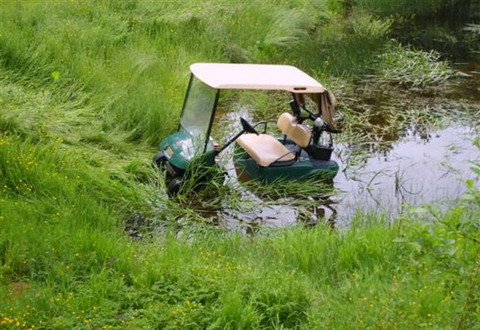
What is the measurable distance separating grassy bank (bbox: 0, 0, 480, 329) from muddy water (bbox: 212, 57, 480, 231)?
1.13 ft

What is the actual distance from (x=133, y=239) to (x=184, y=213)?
709 millimetres

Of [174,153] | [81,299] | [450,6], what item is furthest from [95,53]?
[450,6]

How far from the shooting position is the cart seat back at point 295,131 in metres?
7.67

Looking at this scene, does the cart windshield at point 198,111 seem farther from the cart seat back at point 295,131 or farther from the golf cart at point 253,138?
the cart seat back at point 295,131

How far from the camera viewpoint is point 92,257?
5.16 meters

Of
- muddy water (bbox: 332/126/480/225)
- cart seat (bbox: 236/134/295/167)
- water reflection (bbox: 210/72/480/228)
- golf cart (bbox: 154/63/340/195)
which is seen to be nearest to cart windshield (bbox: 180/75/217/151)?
golf cart (bbox: 154/63/340/195)

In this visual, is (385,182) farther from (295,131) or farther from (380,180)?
(295,131)

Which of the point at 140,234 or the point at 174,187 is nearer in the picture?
the point at 140,234

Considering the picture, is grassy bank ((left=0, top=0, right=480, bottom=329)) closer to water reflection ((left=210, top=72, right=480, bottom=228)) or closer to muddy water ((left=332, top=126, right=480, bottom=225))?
water reflection ((left=210, top=72, right=480, bottom=228))

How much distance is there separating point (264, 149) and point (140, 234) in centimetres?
191

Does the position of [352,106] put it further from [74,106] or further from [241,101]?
[74,106]

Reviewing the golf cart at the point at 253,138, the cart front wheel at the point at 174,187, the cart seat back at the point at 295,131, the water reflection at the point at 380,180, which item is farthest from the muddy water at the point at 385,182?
the cart seat back at the point at 295,131

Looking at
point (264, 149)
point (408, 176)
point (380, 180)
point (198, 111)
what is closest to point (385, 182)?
point (380, 180)

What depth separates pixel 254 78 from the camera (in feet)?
24.4
